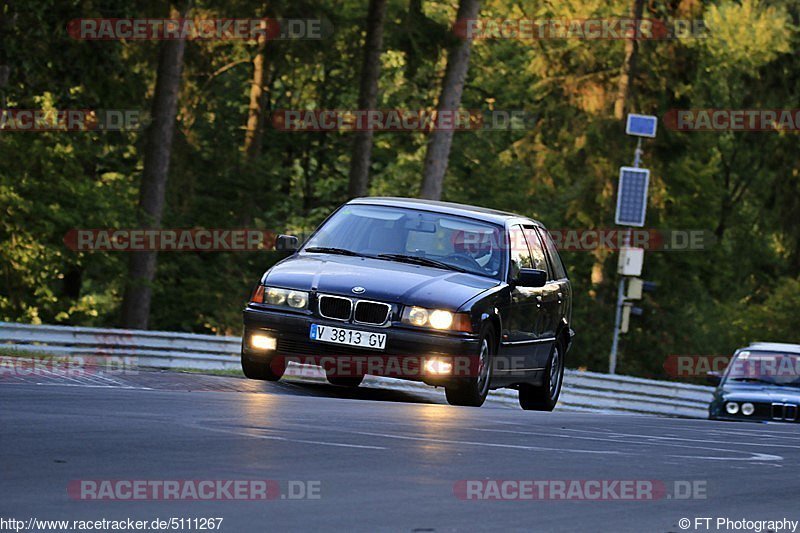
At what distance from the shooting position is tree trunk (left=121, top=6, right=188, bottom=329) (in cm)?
3444

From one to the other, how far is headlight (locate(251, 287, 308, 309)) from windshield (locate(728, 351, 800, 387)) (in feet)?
42.8

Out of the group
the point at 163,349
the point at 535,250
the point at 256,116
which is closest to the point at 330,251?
the point at 535,250

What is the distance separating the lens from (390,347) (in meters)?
13.6

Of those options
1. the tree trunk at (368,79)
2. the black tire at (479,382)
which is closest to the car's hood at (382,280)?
the black tire at (479,382)

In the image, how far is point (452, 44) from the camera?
1432 inches

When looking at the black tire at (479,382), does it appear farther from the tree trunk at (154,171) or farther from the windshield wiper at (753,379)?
the tree trunk at (154,171)

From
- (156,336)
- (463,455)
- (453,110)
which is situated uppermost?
(453,110)

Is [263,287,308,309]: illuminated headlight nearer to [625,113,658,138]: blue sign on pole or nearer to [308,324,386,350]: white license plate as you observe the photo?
[308,324,386,350]: white license plate

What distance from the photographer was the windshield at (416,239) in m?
14.7

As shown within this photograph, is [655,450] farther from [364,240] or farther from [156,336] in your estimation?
[156,336]

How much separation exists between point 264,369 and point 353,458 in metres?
5.78

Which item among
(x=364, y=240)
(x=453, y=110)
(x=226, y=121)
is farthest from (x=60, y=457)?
(x=226, y=121)

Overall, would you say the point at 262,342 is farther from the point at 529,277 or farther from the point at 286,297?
the point at 529,277

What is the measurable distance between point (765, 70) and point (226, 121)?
18479mm
